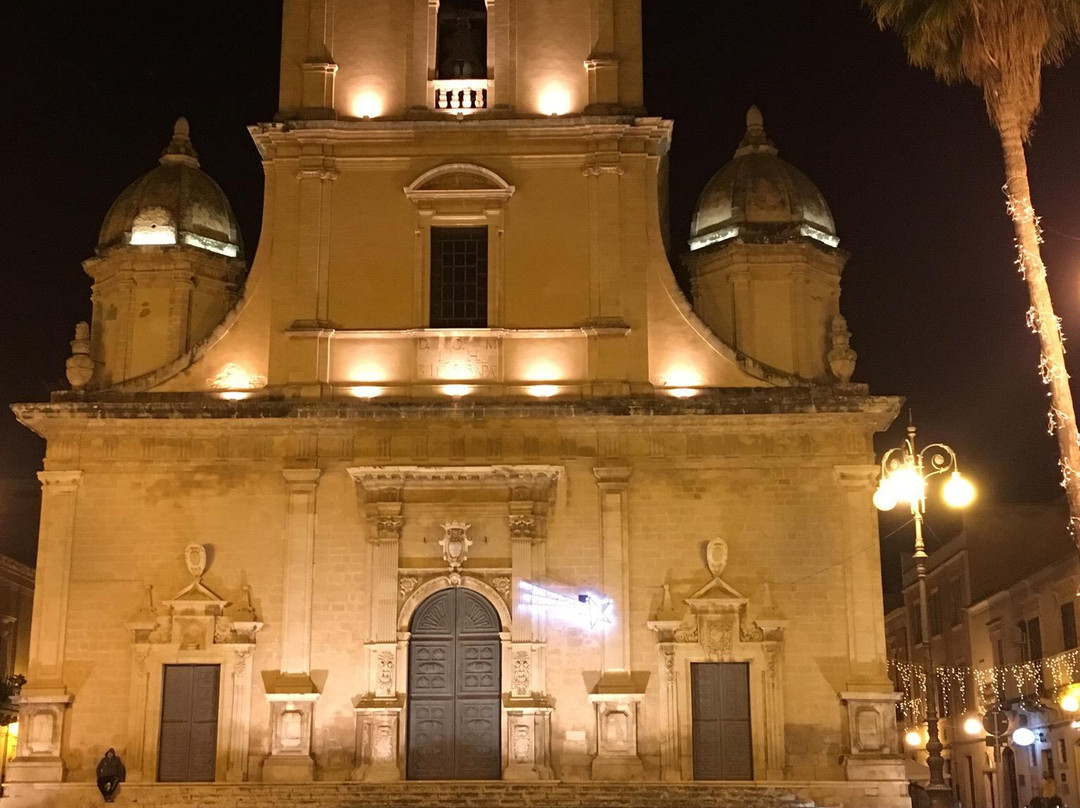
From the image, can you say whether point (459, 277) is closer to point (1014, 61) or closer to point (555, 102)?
point (555, 102)

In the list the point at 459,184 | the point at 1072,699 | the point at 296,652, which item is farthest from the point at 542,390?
the point at 1072,699

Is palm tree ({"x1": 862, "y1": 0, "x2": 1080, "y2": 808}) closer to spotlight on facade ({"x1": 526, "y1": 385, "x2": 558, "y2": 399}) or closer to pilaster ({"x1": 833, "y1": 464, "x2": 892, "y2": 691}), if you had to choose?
pilaster ({"x1": 833, "y1": 464, "x2": 892, "y2": 691})

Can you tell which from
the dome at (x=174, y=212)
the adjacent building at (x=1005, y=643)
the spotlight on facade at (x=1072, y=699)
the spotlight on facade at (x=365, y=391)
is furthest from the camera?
the adjacent building at (x=1005, y=643)

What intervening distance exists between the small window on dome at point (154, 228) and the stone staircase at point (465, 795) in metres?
10.6

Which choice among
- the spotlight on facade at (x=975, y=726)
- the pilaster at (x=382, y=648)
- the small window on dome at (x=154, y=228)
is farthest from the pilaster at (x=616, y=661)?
the spotlight on facade at (x=975, y=726)

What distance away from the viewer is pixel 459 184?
89.1 ft

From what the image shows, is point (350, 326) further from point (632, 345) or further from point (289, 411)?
point (632, 345)

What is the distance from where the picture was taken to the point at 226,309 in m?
29.2

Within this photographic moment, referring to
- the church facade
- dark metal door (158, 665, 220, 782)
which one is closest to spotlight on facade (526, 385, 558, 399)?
the church facade

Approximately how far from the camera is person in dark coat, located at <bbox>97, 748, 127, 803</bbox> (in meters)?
23.6

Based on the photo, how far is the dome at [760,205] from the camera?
93.2 ft

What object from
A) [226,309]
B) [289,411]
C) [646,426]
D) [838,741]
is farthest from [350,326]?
[838,741]

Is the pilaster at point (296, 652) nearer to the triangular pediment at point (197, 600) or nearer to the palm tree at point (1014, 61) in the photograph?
the triangular pediment at point (197, 600)

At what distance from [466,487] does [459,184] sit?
565 centimetres
